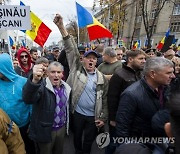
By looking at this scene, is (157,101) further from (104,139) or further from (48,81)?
(104,139)

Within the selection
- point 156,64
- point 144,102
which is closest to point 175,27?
point 156,64

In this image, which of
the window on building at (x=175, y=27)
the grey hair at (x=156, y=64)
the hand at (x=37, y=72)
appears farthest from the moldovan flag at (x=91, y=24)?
the window on building at (x=175, y=27)

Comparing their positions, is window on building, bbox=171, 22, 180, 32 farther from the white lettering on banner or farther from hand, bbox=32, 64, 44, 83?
hand, bbox=32, 64, 44, 83

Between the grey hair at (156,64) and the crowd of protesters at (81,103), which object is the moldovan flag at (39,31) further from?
the grey hair at (156,64)

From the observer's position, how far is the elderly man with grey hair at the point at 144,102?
2012 millimetres

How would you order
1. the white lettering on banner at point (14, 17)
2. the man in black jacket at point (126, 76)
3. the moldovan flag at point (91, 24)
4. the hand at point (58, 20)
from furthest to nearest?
the moldovan flag at point (91, 24) < the white lettering on banner at point (14, 17) < the hand at point (58, 20) < the man in black jacket at point (126, 76)

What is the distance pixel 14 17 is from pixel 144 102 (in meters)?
2.46

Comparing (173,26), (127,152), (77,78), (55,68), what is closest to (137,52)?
(77,78)

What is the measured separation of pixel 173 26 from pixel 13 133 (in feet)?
125

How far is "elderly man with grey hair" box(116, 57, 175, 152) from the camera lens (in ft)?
6.60

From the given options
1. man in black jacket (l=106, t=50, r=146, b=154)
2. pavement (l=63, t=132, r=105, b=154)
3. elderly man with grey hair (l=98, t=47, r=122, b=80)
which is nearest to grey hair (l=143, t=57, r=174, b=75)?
man in black jacket (l=106, t=50, r=146, b=154)

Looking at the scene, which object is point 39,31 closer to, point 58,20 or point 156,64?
point 58,20

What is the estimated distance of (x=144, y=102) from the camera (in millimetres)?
2000

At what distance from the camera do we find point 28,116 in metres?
2.49
